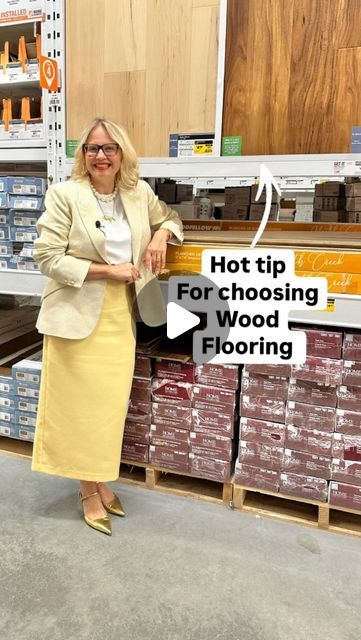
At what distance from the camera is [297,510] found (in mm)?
2412

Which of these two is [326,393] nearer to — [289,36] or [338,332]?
[338,332]

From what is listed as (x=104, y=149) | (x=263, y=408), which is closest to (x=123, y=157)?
(x=104, y=149)

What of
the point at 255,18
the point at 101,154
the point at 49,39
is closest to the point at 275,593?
the point at 101,154

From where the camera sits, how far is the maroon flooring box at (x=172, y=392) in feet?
7.97

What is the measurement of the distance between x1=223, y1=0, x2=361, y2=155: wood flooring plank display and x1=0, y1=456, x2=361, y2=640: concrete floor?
1.70 meters

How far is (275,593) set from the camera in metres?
1.86

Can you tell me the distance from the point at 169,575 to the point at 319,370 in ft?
3.41

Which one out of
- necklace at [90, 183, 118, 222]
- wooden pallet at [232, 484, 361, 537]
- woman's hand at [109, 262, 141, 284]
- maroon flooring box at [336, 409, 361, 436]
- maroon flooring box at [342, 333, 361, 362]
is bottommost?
wooden pallet at [232, 484, 361, 537]

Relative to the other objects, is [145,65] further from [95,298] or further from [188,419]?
[188,419]

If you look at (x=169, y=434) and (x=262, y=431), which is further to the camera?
(x=169, y=434)

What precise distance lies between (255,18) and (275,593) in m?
2.30

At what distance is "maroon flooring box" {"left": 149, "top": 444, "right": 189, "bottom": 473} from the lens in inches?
98.1

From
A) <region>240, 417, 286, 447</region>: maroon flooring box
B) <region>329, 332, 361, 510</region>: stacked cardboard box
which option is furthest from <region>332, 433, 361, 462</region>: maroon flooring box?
Answer: <region>240, 417, 286, 447</region>: maroon flooring box

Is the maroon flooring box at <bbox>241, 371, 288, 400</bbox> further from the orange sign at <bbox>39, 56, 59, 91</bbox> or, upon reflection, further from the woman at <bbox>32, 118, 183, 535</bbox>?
the orange sign at <bbox>39, 56, 59, 91</bbox>
